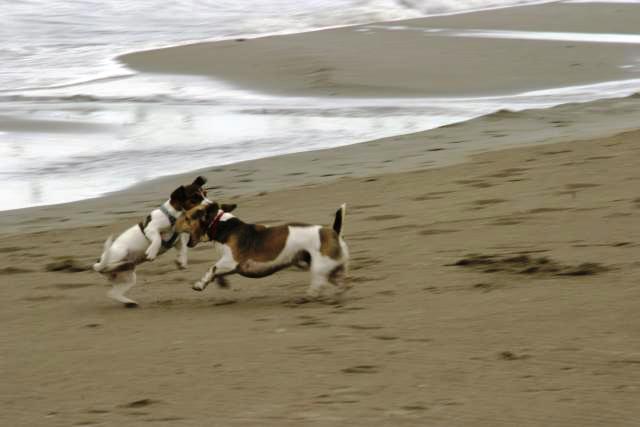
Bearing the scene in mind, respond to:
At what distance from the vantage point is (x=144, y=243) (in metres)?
6.68

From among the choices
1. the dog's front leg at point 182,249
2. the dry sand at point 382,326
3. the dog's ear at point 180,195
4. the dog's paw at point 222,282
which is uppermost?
the dog's ear at point 180,195

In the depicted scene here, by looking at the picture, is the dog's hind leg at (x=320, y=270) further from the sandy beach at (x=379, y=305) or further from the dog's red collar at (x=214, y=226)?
the dog's red collar at (x=214, y=226)

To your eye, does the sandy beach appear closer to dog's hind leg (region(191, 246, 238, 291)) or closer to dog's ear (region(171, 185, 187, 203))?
dog's hind leg (region(191, 246, 238, 291))

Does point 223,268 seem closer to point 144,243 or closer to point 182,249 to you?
point 182,249

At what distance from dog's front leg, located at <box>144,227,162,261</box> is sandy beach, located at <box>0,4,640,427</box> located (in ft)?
0.93

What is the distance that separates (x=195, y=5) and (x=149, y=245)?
20601 millimetres

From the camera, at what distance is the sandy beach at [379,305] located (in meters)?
4.73

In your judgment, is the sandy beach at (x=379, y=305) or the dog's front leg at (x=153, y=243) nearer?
the sandy beach at (x=379, y=305)

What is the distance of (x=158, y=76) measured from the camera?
709 inches

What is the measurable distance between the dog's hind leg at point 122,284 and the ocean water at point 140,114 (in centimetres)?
381

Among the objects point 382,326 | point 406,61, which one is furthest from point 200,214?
point 406,61

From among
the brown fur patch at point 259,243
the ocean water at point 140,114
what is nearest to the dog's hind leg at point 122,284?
the brown fur patch at point 259,243

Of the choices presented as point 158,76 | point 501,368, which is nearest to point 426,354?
point 501,368

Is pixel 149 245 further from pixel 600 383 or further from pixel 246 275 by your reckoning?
pixel 600 383
